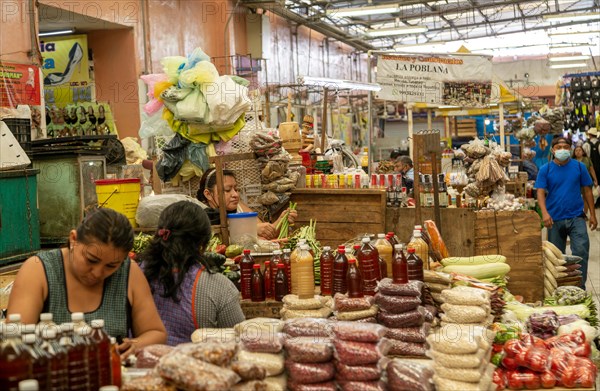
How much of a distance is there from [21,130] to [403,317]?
3.54 m

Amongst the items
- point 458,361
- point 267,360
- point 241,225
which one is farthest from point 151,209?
point 458,361

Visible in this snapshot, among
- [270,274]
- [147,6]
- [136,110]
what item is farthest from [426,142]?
[147,6]

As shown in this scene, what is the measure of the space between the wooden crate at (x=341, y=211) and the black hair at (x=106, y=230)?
12.9 ft

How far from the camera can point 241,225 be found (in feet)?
18.0

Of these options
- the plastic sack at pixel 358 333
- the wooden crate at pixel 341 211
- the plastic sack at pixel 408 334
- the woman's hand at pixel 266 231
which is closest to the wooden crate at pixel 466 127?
the wooden crate at pixel 341 211

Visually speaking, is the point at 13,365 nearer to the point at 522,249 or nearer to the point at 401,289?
the point at 401,289

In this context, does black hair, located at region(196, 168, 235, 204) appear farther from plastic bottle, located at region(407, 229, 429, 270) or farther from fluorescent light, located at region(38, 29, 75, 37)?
fluorescent light, located at region(38, 29, 75, 37)

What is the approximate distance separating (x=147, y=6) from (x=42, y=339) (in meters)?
10.2

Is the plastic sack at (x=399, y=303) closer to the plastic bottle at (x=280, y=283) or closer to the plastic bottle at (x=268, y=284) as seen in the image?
the plastic bottle at (x=280, y=283)

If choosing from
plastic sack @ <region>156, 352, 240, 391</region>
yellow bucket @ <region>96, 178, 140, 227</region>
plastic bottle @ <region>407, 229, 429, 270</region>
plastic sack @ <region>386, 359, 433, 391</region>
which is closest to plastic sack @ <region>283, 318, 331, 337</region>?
plastic sack @ <region>386, 359, 433, 391</region>

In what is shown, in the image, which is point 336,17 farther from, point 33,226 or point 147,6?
point 33,226

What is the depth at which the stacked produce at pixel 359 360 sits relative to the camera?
285 centimetres

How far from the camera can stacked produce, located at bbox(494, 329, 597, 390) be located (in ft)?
12.2

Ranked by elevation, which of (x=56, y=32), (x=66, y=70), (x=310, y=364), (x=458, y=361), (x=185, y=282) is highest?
(x=56, y=32)
